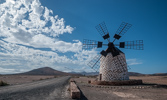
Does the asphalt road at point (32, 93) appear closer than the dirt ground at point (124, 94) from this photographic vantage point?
Yes

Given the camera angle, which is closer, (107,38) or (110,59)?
(110,59)

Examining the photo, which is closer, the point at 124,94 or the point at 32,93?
the point at 32,93

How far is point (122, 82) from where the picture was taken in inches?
713

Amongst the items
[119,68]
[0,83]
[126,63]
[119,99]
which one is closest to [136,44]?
[126,63]

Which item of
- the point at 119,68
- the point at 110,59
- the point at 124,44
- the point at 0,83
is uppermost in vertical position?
the point at 124,44

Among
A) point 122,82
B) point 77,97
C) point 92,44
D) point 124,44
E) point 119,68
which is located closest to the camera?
point 77,97

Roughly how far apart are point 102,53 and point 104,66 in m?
2.05

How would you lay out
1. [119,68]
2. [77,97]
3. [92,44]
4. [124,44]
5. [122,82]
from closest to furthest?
[77,97]
[122,82]
[119,68]
[124,44]
[92,44]

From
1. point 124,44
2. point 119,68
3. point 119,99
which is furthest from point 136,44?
point 119,99

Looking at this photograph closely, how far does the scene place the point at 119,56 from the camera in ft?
68.2

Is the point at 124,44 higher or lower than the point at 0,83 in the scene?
higher

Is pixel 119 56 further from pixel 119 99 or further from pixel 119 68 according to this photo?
pixel 119 99

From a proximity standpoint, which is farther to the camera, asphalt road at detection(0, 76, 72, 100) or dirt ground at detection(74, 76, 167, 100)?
dirt ground at detection(74, 76, 167, 100)

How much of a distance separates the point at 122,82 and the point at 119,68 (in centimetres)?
278
